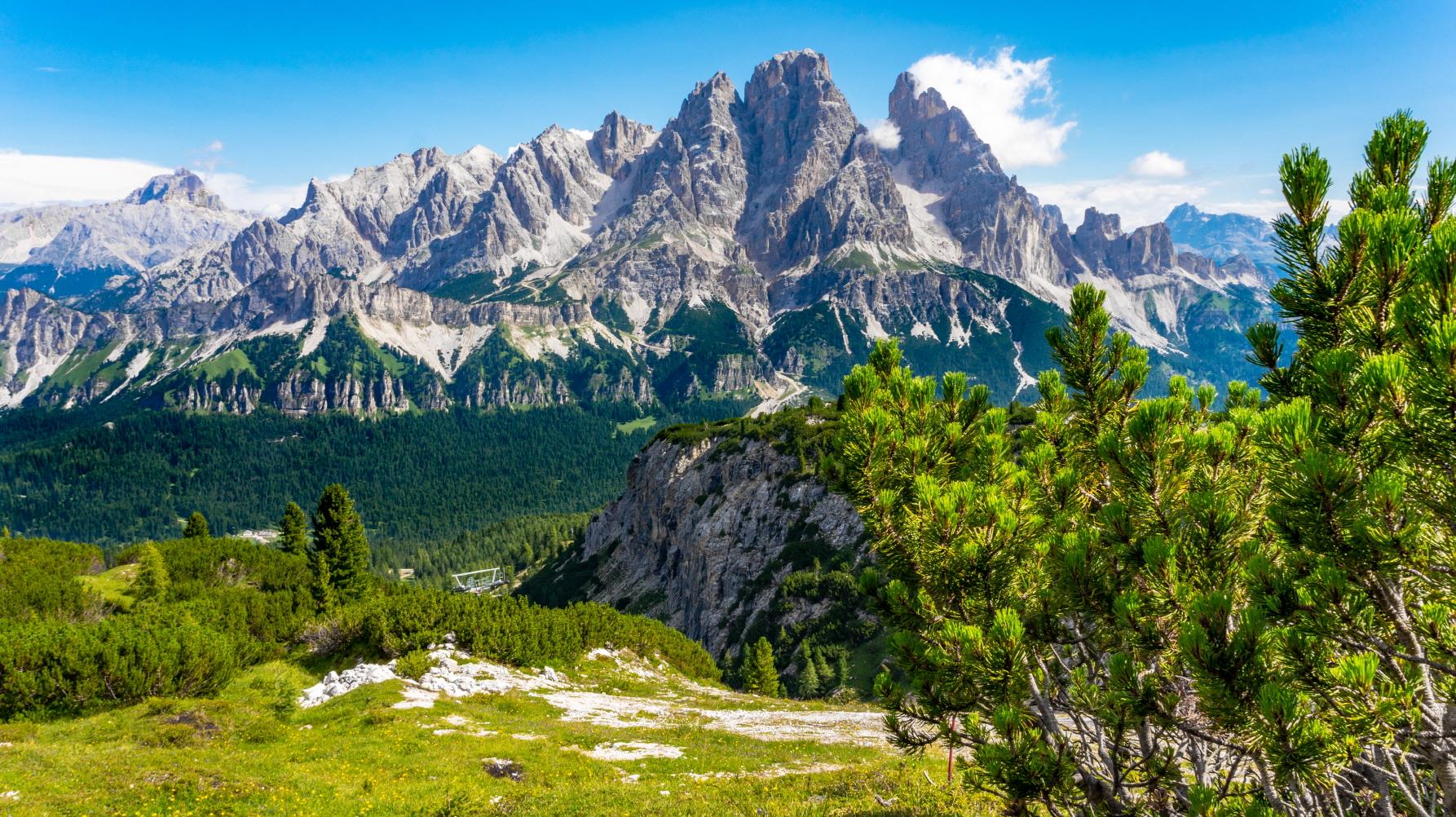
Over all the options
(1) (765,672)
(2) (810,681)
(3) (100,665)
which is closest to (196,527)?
(3) (100,665)

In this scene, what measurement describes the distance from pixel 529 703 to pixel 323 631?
58.6 ft

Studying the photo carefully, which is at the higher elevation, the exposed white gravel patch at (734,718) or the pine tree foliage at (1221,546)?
the pine tree foliage at (1221,546)

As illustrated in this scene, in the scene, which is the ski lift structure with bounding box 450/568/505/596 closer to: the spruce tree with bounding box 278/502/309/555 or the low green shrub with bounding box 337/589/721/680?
the spruce tree with bounding box 278/502/309/555

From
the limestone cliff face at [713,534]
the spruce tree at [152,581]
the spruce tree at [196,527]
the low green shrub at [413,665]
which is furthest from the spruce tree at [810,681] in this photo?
the spruce tree at [196,527]

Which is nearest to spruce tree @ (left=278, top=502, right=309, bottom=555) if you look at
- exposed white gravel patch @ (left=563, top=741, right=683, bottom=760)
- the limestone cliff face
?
Answer: the limestone cliff face

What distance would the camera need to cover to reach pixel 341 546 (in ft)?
188

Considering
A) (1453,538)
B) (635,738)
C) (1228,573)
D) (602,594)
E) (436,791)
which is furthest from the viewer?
(602,594)

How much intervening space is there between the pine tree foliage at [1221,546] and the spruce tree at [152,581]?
60.1 metres

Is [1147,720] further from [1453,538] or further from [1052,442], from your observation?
[1052,442]

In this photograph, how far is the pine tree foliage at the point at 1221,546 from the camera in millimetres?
4590

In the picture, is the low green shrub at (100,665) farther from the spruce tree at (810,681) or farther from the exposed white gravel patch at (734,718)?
the spruce tree at (810,681)

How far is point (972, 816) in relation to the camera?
14469 mm

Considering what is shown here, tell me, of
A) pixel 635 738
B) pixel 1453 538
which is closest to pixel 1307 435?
pixel 1453 538

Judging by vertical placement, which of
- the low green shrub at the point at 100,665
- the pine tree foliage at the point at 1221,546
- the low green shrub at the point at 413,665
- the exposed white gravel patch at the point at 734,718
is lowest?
the exposed white gravel patch at the point at 734,718
